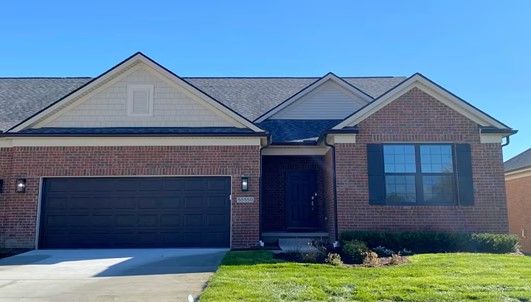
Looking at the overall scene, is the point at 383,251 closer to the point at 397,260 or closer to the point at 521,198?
the point at 397,260

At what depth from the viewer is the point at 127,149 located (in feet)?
44.6

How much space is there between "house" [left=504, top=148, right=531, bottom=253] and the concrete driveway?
14353 millimetres

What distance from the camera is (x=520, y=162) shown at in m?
21.0

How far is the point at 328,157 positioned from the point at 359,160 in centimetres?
147

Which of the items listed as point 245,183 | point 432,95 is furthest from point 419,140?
point 245,183

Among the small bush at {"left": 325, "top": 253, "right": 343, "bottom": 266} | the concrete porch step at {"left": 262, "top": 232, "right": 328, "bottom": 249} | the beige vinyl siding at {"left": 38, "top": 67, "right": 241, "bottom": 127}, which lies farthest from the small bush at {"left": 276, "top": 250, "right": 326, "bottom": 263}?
the beige vinyl siding at {"left": 38, "top": 67, "right": 241, "bottom": 127}

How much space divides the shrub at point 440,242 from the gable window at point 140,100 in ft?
24.3

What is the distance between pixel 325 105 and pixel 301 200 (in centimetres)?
399

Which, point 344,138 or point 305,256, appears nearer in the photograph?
point 305,256

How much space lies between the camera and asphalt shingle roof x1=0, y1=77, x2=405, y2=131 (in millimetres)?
16844

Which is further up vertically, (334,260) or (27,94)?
(27,94)

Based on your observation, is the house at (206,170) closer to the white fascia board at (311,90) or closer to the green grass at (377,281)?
the green grass at (377,281)

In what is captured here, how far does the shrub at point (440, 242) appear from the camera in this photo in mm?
12195

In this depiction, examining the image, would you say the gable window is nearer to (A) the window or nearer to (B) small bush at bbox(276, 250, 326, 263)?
(B) small bush at bbox(276, 250, 326, 263)
